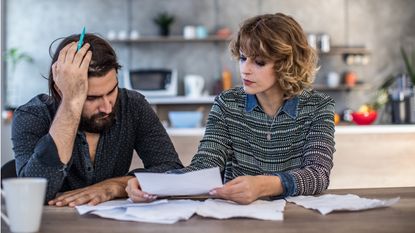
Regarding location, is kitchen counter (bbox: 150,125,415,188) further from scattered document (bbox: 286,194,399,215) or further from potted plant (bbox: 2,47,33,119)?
potted plant (bbox: 2,47,33,119)

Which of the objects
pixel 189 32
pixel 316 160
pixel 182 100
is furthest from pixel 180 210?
pixel 189 32

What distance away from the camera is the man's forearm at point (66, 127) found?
5.71 ft

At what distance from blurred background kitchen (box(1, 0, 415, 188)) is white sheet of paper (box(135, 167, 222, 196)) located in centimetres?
496

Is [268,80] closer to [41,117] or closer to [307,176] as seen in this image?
[307,176]

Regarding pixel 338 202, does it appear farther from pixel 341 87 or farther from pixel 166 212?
pixel 341 87

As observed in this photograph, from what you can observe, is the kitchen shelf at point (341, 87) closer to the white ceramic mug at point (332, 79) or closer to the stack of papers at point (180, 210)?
the white ceramic mug at point (332, 79)

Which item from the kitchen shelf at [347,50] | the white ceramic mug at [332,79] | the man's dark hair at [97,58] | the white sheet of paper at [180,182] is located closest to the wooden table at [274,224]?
the white sheet of paper at [180,182]

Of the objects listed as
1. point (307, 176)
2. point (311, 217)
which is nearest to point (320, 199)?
point (307, 176)

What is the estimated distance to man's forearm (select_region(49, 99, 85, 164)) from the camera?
5.71 ft

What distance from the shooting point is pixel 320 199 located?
153 centimetres

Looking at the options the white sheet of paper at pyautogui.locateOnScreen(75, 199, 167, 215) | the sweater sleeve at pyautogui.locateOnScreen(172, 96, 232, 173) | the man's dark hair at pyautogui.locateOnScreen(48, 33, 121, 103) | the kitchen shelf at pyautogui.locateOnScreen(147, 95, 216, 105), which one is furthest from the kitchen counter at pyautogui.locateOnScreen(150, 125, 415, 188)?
the kitchen shelf at pyautogui.locateOnScreen(147, 95, 216, 105)

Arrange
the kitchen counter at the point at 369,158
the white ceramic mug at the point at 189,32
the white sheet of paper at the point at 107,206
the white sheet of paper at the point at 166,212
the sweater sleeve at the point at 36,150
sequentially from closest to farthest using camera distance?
1. the white sheet of paper at the point at 166,212
2. the white sheet of paper at the point at 107,206
3. the sweater sleeve at the point at 36,150
4. the kitchen counter at the point at 369,158
5. the white ceramic mug at the point at 189,32

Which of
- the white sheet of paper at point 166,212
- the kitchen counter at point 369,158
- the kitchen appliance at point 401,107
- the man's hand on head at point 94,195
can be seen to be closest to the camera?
the white sheet of paper at point 166,212

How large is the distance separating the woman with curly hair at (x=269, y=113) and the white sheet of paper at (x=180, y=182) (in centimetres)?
32
